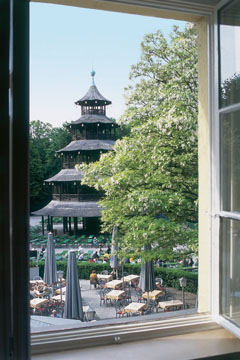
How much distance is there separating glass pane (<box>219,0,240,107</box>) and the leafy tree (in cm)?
365

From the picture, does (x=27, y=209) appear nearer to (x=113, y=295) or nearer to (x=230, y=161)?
(x=230, y=161)

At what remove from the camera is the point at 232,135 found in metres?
1.14

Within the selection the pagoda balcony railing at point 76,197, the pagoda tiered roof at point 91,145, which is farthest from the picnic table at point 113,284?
the pagoda tiered roof at point 91,145

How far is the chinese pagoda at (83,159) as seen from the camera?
12.9 ft

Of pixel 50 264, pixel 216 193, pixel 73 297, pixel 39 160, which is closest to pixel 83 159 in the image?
pixel 39 160

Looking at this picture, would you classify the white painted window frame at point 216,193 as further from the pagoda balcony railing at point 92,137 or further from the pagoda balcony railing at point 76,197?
the pagoda balcony railing at point 92,137

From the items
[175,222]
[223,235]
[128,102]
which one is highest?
[128,102]

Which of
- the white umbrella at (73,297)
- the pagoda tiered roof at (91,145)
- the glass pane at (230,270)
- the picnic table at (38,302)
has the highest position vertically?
the pagoda tiered roof at (91,145)

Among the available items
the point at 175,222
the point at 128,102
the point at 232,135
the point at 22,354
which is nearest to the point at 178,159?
the point at 175,222

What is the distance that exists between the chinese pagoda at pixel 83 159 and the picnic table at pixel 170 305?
1389 mm

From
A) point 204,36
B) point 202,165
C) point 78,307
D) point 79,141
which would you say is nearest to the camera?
point 204,36

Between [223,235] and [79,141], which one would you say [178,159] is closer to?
[79,141]

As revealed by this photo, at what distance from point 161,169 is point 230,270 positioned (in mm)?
4056

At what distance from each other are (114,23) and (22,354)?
5709 mm
